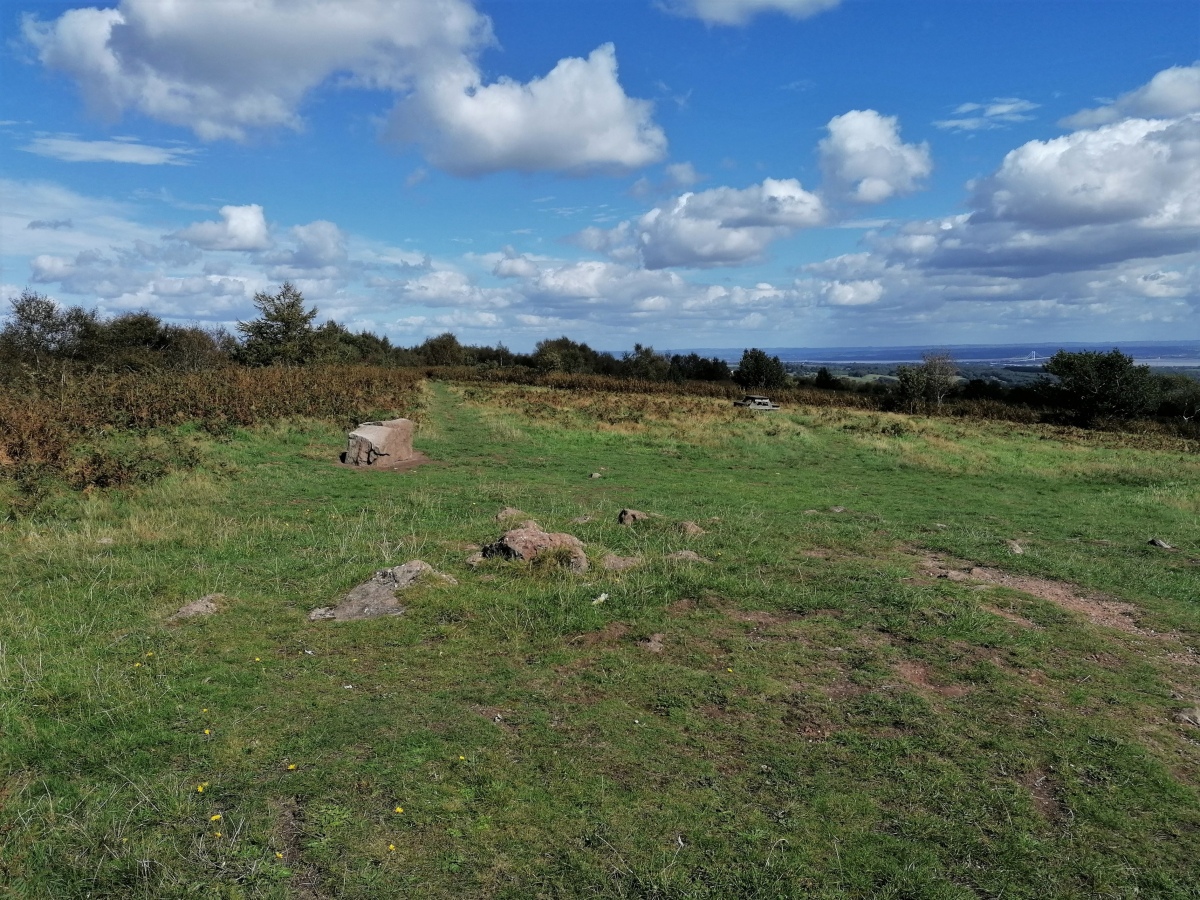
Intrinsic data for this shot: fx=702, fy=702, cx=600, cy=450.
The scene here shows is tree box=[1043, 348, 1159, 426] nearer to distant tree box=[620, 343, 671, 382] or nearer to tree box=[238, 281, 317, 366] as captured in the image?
distant tree box=[620, 343, 671, 382]

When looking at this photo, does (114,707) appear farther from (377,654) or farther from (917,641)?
(917,641)

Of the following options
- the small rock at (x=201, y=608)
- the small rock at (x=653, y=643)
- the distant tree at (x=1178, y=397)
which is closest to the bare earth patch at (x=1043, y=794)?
the small rock at (x=653, y=643)

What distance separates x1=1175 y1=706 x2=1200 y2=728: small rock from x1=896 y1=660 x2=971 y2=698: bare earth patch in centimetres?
182

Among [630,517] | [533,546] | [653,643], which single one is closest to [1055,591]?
[653,643]

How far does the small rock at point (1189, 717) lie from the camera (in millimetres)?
6578

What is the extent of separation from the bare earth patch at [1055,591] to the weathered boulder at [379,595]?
7.76 meters

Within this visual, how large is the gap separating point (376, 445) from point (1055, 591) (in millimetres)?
16105

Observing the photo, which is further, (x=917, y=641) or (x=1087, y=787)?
(x=917, y=641)

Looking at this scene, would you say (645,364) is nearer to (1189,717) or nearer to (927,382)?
(927,382)

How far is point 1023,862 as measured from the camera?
15.4 feet

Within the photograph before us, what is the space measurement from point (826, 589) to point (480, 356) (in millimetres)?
80121

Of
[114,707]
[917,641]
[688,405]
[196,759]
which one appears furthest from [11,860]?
[688,405]

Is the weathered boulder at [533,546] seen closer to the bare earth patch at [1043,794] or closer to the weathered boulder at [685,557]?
the weathered boulder at [685,557]

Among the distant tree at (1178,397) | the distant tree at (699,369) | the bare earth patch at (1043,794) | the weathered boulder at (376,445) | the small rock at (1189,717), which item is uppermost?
the distant tree at (699,369)
